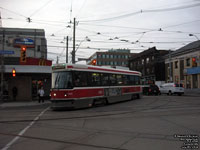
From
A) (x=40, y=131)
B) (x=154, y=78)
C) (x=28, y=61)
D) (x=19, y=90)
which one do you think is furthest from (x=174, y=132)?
(x=154, y=78)

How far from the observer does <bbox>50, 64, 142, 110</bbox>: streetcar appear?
45.9 ft

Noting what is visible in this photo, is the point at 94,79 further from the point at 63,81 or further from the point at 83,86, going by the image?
the point at 63,81

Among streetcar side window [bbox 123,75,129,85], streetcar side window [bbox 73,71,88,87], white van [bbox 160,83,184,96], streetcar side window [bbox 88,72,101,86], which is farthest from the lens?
white van [bbox 160,83,184,96]

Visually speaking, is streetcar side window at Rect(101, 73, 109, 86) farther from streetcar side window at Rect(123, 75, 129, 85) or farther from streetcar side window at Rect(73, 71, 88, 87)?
streetcar side window at Rect(123, 75, 129, 85)

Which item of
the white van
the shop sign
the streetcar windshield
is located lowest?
the white van

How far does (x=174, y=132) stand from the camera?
752cm

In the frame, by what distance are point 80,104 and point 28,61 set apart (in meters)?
11.0

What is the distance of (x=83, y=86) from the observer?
14734mm

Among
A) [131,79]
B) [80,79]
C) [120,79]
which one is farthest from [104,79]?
[131,79]

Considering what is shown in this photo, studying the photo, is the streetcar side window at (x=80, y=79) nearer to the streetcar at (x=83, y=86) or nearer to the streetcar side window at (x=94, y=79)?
the streetcar at (x=83, y=86)

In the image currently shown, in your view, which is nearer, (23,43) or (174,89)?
(23,43)

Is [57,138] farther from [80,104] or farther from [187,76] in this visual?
[187,76]

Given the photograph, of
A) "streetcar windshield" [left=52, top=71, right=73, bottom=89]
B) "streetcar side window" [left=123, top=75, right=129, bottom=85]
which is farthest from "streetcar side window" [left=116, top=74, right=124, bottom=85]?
"streetcar windshield" [left=52, top=71, right=73, bottom=89]

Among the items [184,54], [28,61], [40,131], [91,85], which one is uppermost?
[184,54]
